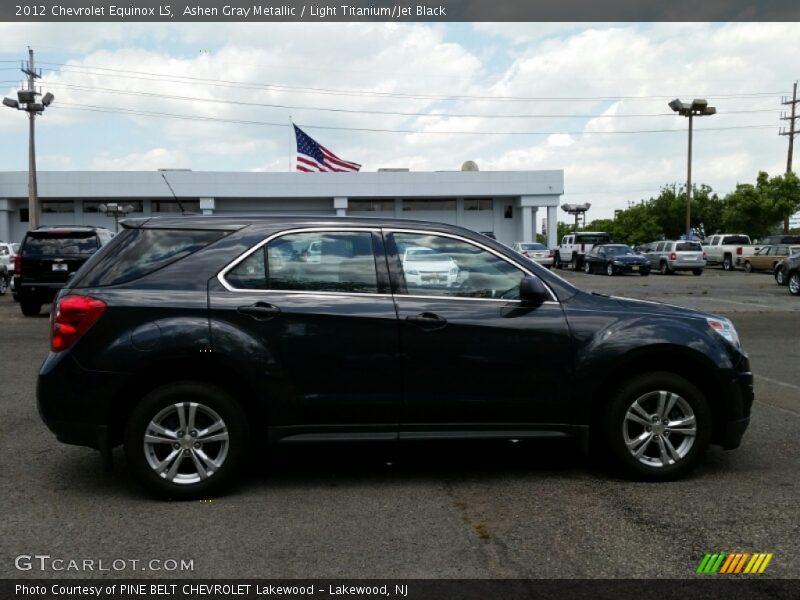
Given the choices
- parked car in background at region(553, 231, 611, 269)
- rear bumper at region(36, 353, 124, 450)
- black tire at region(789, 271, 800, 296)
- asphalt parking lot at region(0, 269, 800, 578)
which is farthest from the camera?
parked car in background at region(553, 231, 611, 269)

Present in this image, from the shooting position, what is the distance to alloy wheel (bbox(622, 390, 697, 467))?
16.8 ft

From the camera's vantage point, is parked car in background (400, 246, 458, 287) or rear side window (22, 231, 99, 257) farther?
rear side window (22, 231, 99, 257)

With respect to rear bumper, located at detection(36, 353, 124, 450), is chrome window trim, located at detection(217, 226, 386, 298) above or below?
above

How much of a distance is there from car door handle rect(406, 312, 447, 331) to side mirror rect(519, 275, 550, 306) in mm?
543

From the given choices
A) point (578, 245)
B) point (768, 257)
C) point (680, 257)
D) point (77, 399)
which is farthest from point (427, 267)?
point (578, 245)

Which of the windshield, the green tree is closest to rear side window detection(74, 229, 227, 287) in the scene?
the windshield

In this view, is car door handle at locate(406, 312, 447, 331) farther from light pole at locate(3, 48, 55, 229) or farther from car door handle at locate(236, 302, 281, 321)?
light pole at locate(3, 48, 55, 229)

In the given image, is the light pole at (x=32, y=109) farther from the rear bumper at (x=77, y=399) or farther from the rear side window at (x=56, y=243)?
the rear bumper at (x=77, y=399)

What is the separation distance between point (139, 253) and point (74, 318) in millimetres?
576

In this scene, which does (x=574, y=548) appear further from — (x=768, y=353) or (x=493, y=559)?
(x=768, y=353)

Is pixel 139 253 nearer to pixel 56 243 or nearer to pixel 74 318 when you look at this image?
pixel 74 318

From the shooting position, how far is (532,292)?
501 centimetres

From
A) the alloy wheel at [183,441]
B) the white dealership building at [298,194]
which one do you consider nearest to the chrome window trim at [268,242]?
the alloy wheel at [183,441]
